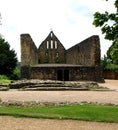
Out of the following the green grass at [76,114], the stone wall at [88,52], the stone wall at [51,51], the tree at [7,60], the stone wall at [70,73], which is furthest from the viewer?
the stone wall at [51,51]

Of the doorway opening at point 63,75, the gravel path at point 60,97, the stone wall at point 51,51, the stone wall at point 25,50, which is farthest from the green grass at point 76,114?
the stone wall at point 51,51

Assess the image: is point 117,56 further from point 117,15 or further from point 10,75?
point 10,75

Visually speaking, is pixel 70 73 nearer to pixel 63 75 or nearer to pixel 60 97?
pixel 63 75

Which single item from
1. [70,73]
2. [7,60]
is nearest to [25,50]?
[70,73]

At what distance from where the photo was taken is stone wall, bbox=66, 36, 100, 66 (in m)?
53.8

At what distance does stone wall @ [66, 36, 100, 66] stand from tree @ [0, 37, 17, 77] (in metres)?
10.8

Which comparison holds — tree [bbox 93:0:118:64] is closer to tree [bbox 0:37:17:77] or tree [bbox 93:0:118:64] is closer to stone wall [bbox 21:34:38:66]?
stone wall [bbox 21:34:38:66]

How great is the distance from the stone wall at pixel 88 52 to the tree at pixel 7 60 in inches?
427

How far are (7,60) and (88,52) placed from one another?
1854 cm

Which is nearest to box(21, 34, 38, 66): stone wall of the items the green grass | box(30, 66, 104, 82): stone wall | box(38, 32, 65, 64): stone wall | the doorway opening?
box(30, 66, 104, 82): stone wall

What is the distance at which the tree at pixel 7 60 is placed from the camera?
69700 millimetres

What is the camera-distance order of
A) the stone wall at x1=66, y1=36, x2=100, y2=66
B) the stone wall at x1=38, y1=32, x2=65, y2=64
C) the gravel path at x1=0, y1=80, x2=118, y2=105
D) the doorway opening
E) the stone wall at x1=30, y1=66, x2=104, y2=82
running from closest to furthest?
the gravel path at x1=0, y1=80, x2=118, y2=105, the stone wall at x1=66, y1=36, x2=100, y2=66, the stone wall at x1=30, y1=66, x2=104, y2=82, the doorway opening, the stone wall at x1=38, y1=32, x2=65, y2=64

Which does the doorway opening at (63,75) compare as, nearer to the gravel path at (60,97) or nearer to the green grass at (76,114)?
the gravel path at (60,97)

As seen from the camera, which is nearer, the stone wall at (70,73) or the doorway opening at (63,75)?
the stone wall at (70,73)
